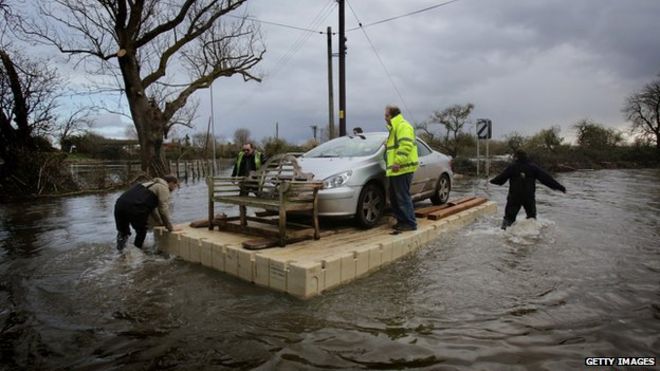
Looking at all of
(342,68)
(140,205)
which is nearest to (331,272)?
(140,205)

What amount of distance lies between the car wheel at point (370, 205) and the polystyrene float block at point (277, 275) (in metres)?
1.92

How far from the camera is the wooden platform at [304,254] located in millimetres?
4605

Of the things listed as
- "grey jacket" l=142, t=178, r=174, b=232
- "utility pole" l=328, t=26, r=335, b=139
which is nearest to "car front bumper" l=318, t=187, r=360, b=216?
"grey jacket" l=142, t=178, r=174, b=232

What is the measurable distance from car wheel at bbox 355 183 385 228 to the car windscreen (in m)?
0.65

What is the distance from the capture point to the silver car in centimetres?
604

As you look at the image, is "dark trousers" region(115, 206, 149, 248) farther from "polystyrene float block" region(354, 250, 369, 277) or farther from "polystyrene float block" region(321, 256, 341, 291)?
"polystyrene float block" region(354, 250, 369, 277)

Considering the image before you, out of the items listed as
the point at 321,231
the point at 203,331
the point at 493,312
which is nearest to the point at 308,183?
the point at 321,231

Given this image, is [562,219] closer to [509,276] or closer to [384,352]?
[509,276]

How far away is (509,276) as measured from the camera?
17.0 ft

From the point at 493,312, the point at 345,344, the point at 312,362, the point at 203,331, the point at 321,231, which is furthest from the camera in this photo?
the point at 321,231

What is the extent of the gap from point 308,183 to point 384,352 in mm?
2674

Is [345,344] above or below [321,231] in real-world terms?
below

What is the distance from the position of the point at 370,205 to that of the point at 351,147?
1.23m

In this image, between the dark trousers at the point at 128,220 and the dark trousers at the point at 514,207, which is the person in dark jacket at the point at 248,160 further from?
the dark trousers at the point at 514,207
